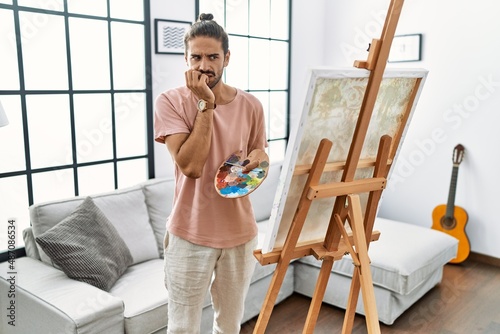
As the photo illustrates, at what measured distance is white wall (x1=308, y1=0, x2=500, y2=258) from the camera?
360 cm

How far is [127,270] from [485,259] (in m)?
2.73

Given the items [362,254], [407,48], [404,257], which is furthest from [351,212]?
[407,48]

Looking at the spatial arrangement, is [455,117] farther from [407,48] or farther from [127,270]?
[127,270]

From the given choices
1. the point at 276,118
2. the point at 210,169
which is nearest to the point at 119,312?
the point at 210,169

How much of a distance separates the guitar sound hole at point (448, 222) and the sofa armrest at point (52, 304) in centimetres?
268

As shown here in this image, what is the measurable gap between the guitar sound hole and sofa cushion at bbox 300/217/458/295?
0.53 metres

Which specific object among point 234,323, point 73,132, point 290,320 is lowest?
point 290,320

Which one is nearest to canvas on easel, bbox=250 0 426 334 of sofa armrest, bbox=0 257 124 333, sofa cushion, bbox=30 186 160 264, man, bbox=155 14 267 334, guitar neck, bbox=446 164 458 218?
man, bbox=155 14 267 334

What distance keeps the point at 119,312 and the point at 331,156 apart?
1.15 meters

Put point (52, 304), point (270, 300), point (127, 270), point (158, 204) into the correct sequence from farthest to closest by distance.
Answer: point (158, 204) < point (127, 270) < point (52, 304) < point (270, 300)

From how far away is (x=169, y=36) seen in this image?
3.12 meters

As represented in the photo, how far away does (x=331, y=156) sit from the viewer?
156cm

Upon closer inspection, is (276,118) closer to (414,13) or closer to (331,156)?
(414,13)

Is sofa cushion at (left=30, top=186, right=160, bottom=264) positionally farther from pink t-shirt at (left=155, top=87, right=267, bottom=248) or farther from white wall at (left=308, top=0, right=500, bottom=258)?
white wall at (left=308, top=0, right=500, bottom=258)
